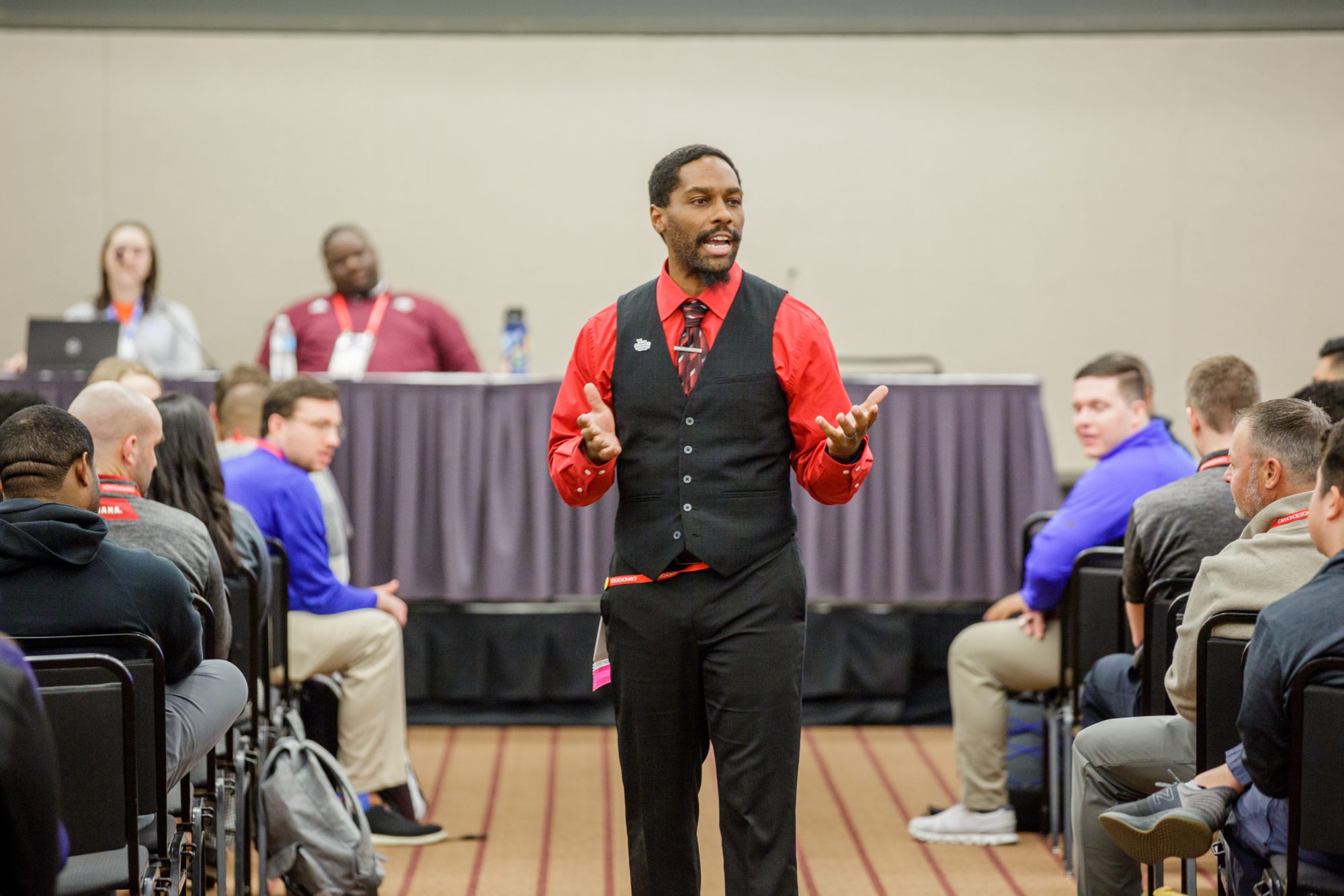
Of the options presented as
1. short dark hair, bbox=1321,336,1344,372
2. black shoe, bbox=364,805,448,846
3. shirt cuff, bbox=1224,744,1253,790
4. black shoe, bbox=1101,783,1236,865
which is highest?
short dark hair, bbox=1321,336,1344,372

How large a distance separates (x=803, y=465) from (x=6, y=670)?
1340 mm

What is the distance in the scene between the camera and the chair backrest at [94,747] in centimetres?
223

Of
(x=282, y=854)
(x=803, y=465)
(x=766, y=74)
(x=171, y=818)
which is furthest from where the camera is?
(x=766, y=74)

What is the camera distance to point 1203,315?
759 cm

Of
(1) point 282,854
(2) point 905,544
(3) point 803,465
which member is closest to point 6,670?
(3) point 803,465

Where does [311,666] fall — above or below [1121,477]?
below

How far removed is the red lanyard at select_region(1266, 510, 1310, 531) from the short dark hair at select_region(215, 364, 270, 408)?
9.85ft

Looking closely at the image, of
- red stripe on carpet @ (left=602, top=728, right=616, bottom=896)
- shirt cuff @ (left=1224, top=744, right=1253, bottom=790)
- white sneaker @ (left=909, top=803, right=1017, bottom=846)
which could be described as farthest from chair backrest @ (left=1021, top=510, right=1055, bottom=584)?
shirt cuff @ (left=1224, top=744, right=1253, bottom=790)

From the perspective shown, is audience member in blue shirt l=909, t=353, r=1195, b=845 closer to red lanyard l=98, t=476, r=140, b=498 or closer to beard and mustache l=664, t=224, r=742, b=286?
beard and mustache l=664, t=224, r=742, b=286

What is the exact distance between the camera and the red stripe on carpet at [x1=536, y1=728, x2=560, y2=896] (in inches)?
142

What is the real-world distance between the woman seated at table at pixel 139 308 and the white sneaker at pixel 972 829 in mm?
3670

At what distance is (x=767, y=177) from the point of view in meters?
7.58

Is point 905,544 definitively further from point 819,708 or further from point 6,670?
Answer: point 6,670

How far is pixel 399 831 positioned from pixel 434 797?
0.44 meters
